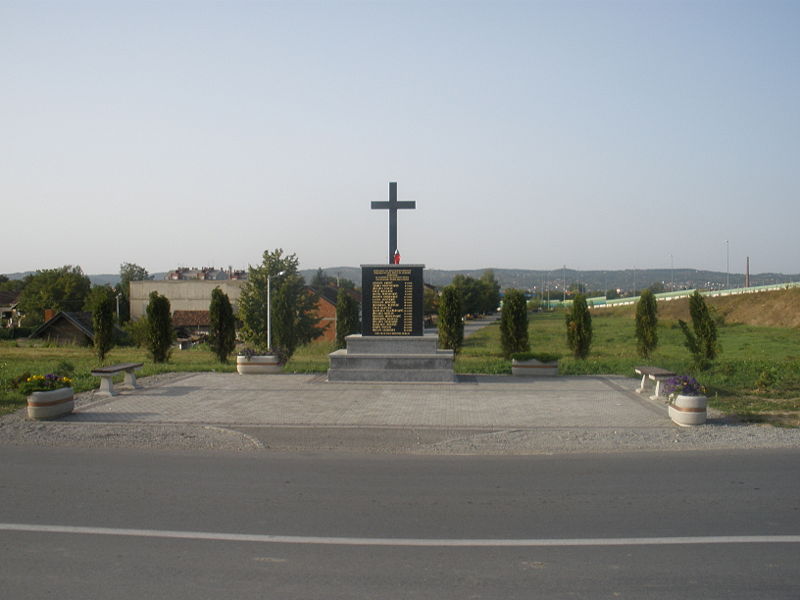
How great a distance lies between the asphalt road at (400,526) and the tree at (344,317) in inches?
917

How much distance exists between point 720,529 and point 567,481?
6.86 ft

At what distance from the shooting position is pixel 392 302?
19.1 meters

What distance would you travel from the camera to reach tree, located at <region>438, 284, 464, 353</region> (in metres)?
24.2

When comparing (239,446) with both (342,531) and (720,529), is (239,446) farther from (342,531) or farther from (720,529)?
(720,529)

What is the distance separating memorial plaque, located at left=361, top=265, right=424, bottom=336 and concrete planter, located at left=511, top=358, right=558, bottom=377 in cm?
289

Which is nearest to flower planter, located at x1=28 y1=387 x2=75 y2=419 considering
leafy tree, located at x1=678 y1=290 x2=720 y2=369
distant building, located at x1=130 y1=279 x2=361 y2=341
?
leafy tree, located at x1=678 y1=290 x2=720 y2=369

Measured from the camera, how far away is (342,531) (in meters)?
6.55

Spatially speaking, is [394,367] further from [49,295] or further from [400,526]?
[49,295]

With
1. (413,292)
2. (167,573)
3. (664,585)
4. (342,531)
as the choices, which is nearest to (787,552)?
(664,585)

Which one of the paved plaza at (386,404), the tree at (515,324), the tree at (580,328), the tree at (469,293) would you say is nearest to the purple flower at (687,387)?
the paved plaza at (386,404)

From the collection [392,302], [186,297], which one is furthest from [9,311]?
[392,302]

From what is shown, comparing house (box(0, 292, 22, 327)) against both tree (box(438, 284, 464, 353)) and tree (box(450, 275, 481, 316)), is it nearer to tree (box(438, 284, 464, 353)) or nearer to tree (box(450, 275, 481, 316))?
tree (box(450, 275, 481, 316))

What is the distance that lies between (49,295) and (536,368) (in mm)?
74417

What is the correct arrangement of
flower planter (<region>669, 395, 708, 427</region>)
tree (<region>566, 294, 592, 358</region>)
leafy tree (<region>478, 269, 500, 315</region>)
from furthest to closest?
leafy tree (<region>478, 269, 500, 315</region>) < tree (<region>566, 294, 592, 358</region>) < flower planter (<region>669, 395, 708, 427</region>)
